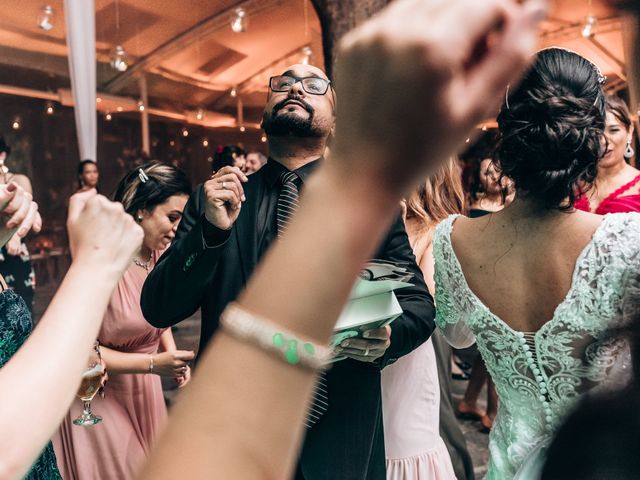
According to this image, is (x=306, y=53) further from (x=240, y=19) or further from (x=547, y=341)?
(x=547, y=341)

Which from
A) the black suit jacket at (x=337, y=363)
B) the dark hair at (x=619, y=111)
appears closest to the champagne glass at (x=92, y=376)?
the black suit jacket at (x=337, y=363)

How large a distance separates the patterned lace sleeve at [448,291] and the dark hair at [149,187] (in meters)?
1.23

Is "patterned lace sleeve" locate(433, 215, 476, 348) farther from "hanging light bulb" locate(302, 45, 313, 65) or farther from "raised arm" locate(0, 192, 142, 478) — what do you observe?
"hanging light bulb" locate(302, 45, 313, 65)

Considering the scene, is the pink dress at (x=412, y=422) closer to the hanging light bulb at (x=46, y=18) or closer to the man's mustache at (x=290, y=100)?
the man's mustache at (x=290, y=100)

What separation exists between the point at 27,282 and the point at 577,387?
5.15m

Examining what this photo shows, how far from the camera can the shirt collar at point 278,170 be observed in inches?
80.8

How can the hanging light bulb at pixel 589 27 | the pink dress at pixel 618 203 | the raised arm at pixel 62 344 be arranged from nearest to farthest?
the raised arm at pixel 62 344 < the pink dress at pixel 618 203 < the hanging light bulb at pixel 589 27

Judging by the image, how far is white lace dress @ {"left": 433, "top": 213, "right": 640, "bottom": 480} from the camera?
158 cm

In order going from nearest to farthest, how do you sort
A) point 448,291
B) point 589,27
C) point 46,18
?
point 448,291 → point 46,18 → point 589,27

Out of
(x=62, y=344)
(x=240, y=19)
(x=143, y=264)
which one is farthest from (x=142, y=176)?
(x=240, y=19)

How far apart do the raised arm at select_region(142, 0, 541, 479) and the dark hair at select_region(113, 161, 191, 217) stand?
2390 mm

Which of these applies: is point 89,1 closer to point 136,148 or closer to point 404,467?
point 404,467

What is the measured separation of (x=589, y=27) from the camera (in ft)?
30.3

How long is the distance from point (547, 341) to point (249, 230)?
0.96 m
